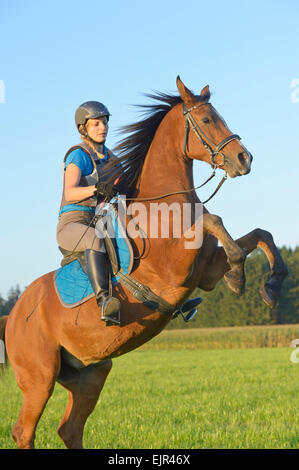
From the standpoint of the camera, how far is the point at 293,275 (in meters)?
78.1

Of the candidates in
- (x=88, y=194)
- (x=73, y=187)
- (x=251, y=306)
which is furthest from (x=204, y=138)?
(x=251, y=306)

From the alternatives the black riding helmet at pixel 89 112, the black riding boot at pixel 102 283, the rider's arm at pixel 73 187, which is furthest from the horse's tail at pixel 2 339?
the black riding helmet at pixel 89 112

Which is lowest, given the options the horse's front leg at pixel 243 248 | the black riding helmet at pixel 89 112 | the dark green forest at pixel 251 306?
the dark green forest at pixel 251 306

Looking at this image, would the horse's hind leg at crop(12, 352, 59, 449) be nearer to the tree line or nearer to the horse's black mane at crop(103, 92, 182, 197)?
the horse's black mane at crop(103, 92, 182, 197)

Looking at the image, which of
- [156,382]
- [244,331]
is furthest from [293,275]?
[156,382]

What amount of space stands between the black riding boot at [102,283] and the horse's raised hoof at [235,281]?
1.03 m

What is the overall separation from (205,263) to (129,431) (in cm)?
493

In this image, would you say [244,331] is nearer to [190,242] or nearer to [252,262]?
[252,262]

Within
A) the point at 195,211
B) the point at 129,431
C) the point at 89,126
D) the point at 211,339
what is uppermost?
the point at 89,126

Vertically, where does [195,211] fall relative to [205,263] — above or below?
above

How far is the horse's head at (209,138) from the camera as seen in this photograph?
16.2ft

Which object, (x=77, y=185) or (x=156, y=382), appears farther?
(x=156, y=382)

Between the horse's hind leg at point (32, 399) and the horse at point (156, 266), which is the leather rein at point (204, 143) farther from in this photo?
the horse's hind leg at point (32, 399)

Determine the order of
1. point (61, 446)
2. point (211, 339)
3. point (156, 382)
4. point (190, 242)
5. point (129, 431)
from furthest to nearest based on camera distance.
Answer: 1. point (211, 339)
2. point (156, 382)
3. point (129, 431)
4. point (61, 446)
5. point (190, 242)
